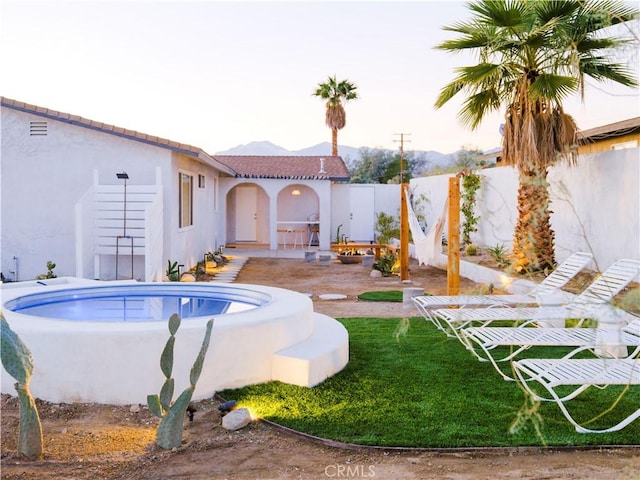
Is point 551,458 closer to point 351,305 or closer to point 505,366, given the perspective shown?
point 505,366

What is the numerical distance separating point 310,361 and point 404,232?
28.8ft

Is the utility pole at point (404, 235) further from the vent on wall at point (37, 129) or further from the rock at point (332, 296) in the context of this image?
the vent on wall at point (37, 129)

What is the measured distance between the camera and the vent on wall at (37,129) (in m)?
14.0

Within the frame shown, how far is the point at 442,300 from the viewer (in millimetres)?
8945

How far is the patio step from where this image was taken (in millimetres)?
6148

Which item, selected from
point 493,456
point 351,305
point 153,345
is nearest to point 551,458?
point 493,456

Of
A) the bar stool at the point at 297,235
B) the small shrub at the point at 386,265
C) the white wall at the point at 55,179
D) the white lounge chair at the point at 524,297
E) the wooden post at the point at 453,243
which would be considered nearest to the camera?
the white lounge chair at the point at 524,297

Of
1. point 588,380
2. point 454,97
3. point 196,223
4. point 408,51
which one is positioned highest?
point 408,51

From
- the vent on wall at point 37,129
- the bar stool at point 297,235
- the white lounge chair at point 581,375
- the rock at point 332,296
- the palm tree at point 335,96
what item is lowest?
the rock at point 332,296

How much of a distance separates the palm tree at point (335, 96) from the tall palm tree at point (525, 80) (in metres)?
22.5

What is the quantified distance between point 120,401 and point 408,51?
1187 cm

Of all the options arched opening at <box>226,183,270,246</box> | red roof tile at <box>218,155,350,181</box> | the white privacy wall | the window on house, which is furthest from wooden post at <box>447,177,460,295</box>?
arched opening at <box>226,183,270,246</box>

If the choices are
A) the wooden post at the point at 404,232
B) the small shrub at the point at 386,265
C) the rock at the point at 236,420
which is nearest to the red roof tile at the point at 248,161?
the wooden post at the point at 404,232

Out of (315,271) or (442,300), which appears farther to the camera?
(315,271)
